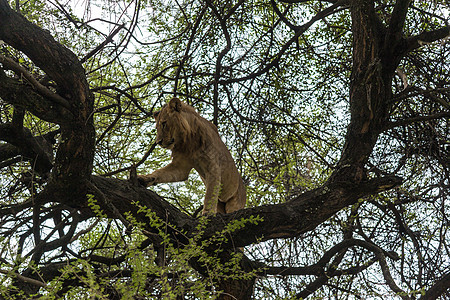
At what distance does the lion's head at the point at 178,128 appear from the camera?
185 inches

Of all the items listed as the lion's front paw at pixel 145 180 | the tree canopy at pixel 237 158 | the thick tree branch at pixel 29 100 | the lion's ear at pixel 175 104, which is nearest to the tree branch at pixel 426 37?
the tree canopy at pixel 237 158

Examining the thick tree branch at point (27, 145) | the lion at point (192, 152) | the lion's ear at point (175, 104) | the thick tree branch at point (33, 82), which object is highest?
the lion's ear at point (175, 104)

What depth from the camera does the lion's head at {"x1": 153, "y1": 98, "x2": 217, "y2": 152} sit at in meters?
4.70

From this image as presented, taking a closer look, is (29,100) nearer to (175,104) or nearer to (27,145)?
(27,145)

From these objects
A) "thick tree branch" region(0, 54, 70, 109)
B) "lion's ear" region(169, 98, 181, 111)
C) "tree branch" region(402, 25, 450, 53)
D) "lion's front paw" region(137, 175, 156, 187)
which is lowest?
"thick tree branch" region(0, 54, 70, 109)

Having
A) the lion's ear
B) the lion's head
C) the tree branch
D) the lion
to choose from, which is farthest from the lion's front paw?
the tree branch

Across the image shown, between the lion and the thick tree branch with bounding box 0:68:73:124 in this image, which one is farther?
the lion

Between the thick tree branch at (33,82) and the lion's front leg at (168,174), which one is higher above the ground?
the lion's front leg at (168,174)

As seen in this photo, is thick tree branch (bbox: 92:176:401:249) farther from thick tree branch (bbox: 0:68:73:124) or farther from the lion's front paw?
thick tree branch (bbox: 0:68:73:124)

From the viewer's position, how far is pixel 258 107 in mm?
6320

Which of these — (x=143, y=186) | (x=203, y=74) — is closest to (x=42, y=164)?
(x=143, y=186)

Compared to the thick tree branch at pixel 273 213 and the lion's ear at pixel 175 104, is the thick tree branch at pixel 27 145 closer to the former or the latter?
the thick tree branch at pixel 273 213

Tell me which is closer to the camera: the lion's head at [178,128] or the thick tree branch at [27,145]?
the thick tree branch at [27,145]

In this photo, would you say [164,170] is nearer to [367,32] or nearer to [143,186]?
[143,186]
